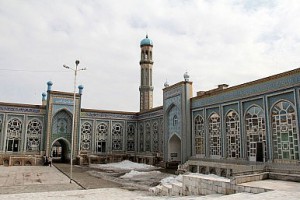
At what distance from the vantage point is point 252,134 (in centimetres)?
1825

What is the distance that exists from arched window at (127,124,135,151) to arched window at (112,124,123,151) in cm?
91

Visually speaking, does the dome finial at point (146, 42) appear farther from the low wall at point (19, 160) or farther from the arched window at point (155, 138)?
the low wall at point (19, 160)

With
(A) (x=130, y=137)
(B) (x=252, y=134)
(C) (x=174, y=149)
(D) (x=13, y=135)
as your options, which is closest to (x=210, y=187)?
(B) (x=252, y=134)

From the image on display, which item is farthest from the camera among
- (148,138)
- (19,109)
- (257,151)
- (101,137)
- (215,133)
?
(101,137)

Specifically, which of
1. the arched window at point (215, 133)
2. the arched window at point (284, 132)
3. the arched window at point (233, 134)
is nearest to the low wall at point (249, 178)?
the arched window at point (284, 132)

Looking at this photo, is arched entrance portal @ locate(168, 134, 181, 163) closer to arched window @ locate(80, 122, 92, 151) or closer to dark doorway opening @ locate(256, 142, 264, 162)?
dark doorway opening @ locate(256, 142, 264, 162)

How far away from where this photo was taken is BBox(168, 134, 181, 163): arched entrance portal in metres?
26.0

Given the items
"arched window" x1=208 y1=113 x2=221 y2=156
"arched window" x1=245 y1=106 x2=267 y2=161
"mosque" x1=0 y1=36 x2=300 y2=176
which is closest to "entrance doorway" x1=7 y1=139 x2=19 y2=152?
"mosque" x1=0 y1=36 x2=300 y2=176

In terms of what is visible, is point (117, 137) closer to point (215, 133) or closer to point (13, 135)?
point (13, 135)

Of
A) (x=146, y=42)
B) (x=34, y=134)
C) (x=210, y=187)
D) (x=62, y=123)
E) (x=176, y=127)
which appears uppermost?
(x=146, y=42)

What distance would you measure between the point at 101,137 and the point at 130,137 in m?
3.55

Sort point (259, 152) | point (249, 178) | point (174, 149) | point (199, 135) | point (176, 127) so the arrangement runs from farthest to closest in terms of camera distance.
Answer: point (174, 149)
point (176, 127)
point (199, 135)
point (259, 152)
point (249, 178)

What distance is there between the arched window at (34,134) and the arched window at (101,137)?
6136 millimetres

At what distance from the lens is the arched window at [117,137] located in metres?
33.6
